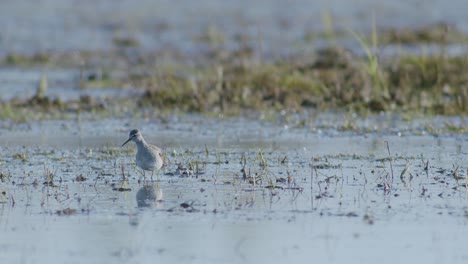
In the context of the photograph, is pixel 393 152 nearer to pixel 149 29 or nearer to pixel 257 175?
pixel 257 175

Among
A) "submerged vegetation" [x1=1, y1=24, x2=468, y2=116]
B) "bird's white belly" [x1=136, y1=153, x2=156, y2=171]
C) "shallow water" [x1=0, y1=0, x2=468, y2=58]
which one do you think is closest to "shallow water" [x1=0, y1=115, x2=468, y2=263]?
"bird's white belly" [x1=136, y1=153, x2=156, y2=171]

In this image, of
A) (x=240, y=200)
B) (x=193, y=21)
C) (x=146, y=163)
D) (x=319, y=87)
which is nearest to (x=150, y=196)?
(x=146, y=163)

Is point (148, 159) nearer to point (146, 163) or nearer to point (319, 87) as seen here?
point (146, 163)

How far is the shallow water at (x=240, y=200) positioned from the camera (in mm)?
7309

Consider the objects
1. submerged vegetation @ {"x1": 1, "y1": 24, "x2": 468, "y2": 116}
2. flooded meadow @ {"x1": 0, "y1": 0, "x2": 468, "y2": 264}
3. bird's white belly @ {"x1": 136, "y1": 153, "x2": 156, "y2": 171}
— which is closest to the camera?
flooded meadow @ {"x1": 0, "y1": 0, "x2": 468, "y2": 264}

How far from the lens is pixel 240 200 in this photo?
887cm

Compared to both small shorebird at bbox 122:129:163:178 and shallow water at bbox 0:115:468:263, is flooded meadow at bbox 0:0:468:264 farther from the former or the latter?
small shorebird at bbox 122:129:163:178

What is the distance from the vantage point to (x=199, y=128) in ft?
44.4

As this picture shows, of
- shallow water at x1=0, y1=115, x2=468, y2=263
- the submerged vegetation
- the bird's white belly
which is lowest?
shallow water at x1=0, y1=115, x2=468, y2=263

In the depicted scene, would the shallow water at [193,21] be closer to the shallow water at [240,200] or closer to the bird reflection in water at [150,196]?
the shallow water at [240,200]

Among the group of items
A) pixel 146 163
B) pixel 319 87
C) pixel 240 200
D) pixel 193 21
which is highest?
pixel 193 21

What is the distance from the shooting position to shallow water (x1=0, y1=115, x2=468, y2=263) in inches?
288

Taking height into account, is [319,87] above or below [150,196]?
above

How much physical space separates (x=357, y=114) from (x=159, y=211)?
6403 mm
